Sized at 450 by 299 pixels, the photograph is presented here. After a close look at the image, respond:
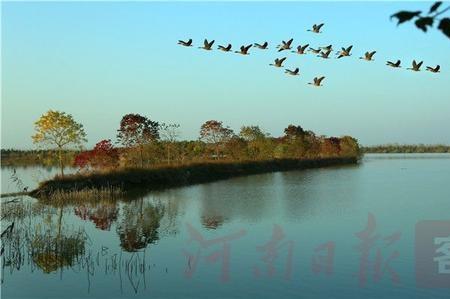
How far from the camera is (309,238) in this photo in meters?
11.0

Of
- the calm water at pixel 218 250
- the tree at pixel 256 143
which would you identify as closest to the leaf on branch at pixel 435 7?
the calm water at pixel 218 250

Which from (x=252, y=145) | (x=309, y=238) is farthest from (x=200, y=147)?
(x=309, y=238)

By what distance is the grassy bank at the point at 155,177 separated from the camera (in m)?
19.6

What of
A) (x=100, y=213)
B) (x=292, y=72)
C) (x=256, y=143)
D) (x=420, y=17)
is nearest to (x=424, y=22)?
(x=420, y=17)

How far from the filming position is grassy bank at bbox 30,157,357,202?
19562mm

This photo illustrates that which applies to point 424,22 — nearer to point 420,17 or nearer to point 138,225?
point 420,17

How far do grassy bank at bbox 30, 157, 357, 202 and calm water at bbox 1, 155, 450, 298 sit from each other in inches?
104

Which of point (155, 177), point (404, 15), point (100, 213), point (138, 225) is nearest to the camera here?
point (404, 15)

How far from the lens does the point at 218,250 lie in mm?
10078

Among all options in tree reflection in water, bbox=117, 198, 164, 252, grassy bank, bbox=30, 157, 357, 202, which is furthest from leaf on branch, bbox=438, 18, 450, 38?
grassy bank, bbox=30, 157, 357, 202

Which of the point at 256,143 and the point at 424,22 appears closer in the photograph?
the point at 424,22

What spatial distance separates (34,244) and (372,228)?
7.66m

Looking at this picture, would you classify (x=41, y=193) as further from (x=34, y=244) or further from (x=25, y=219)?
(x=34, y=244)

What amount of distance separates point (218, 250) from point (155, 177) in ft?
50.9
